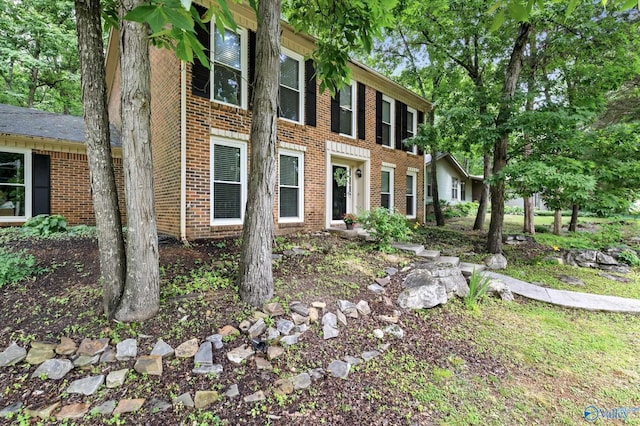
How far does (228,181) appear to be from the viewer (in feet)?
20.9

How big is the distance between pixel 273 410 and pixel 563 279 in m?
6.51

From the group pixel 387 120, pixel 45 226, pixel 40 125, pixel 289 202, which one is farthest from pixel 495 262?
pixel 40 125

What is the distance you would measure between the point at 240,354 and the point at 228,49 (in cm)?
642

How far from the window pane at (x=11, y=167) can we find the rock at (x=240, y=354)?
9.02 meters

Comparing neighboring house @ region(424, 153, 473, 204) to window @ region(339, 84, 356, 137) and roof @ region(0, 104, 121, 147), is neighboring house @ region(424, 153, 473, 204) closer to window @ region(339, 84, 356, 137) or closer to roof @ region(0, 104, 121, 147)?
window @ region(339, 84, 356, 137)

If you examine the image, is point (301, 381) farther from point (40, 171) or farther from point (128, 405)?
point (40, 171)

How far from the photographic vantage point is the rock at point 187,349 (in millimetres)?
2517

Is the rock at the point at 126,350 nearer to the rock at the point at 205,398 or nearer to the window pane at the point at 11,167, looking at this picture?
the rock at the point at 205,398

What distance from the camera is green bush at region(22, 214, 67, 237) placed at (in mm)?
5980

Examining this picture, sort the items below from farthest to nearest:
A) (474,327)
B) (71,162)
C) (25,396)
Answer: (71,162) < (474,327) < (25,396)

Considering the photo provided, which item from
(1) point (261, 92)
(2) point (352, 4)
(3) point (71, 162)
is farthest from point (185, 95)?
(3) point (71, 162)

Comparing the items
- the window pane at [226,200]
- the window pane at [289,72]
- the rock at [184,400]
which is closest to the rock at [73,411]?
the rock at [184,400]

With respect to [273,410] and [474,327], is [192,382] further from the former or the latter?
[474,327]

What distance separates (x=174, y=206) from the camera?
5.89m
